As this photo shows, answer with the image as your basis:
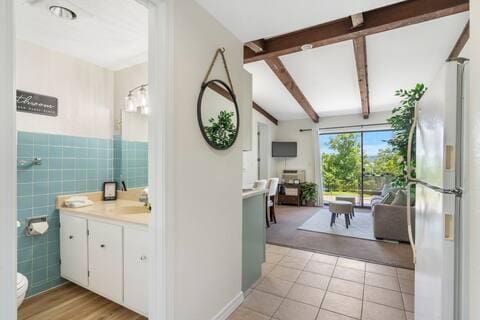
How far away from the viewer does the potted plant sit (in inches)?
264

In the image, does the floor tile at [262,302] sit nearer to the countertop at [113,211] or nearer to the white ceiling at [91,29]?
the countertop at [113,211]

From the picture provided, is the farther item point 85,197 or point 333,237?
point 333,237

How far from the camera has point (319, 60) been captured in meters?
3.94

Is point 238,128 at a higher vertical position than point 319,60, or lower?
lower

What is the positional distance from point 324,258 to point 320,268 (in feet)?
1.04

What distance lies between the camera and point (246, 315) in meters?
1.93

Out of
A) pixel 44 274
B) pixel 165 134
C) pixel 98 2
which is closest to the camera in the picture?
pixel 165 134

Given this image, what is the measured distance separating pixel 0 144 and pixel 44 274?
7.07 ft

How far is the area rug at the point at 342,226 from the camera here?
13.4 ft

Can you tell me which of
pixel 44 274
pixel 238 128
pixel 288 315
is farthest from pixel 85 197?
pixel 288 315

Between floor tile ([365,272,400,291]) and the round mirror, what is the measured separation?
6.85 feet

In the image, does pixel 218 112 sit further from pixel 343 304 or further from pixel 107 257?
pixel 343 304

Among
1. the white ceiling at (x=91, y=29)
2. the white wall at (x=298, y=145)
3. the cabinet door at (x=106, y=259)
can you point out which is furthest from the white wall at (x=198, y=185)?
the white wall at (x=298, y=145)

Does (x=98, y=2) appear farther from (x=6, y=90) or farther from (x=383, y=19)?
(x=383, y=19)
